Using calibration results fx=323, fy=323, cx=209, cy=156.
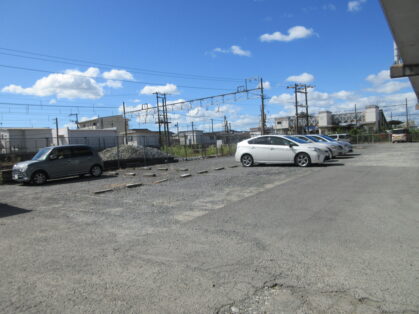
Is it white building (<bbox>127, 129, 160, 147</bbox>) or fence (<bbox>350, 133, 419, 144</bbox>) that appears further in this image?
fence (<bbox>350, 133, 419, 144</bbox>)

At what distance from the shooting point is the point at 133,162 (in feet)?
70.0

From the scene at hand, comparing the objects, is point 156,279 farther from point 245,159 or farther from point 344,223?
point 245,159

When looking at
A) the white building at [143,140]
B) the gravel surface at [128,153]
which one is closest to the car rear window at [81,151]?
the gravel surface at [128,153]

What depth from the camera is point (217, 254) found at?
4.54 metres

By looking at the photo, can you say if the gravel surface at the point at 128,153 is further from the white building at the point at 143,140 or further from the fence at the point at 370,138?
the fence at the point at 370,138

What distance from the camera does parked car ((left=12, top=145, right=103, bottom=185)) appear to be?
545 inches

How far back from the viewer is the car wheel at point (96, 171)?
1617cm

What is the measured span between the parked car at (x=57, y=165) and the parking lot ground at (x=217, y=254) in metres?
5.70

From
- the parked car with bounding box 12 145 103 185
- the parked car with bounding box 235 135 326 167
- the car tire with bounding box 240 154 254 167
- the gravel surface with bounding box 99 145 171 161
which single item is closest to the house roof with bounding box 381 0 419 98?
the parked car with bounding box 235 135 326 167

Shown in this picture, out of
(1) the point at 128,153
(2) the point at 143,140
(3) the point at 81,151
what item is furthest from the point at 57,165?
(2) the point at 143,140

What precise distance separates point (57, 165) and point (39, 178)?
980 mm

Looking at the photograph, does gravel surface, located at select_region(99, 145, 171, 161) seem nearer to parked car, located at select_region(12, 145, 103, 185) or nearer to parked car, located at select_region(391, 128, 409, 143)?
parked car, located at select_region(12, 145, 103, 185)

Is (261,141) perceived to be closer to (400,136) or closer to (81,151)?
(81,151)

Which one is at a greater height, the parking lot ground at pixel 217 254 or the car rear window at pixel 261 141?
the car rear window at pixel 261 141
